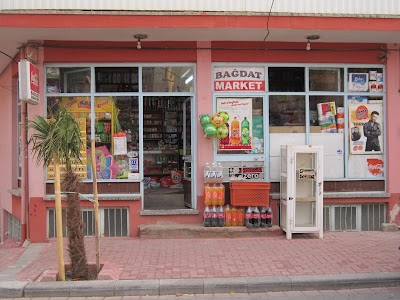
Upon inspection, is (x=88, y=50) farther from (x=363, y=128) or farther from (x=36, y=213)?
(x=363, y=128)

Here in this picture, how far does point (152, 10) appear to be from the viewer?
792 centimetres

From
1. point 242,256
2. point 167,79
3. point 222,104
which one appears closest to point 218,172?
point 222,104

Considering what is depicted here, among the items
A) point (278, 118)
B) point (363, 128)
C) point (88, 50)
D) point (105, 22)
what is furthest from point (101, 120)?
point (363, 128)

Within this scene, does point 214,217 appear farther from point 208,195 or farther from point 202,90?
point 202,90

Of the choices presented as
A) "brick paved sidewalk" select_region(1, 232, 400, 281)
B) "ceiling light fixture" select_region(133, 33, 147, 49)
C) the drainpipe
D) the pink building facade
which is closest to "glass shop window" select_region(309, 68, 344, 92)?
the pink building facade

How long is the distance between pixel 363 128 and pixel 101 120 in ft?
17.5

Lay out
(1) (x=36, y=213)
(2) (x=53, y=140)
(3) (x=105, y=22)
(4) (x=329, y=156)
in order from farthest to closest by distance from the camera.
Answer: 1. (4) (x=329, y=156)
2. (1) (x=36, y=213)
3. (3) (x=105, y=22)
4. (2) (x=53, y=140)

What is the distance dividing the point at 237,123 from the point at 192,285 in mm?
3942

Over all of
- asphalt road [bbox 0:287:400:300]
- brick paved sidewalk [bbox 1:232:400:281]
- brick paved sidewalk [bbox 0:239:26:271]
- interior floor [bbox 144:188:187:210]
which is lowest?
asphalt road [bbox 0:287:400:300]

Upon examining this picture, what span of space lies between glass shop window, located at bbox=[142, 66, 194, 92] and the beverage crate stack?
5.71 ft

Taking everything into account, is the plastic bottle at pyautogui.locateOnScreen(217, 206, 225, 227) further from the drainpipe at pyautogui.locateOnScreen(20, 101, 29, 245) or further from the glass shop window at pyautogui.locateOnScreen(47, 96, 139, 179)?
the drainpipe at pyautogui.locateOnScreen(20, 101, 29, 245)

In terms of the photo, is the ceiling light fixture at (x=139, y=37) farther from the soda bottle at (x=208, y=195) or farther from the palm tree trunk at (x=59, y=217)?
the palm tree trunk at (x=59, y=217)

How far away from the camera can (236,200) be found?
8.62 meters

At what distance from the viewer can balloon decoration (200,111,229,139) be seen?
858 cm
